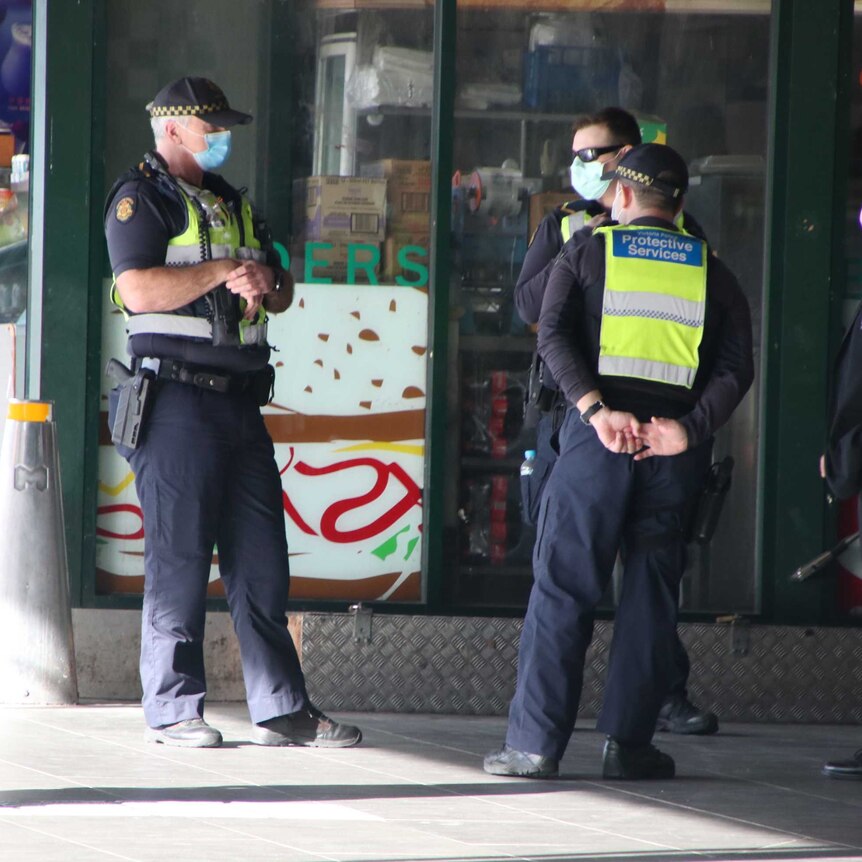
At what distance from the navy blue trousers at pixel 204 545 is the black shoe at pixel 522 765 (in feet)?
2.58

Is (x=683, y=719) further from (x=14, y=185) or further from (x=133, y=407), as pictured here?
(x=14, y=185)

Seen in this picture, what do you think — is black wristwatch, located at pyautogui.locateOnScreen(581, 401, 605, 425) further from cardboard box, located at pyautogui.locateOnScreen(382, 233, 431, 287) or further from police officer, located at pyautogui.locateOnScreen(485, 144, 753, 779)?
cardboard box, located at pyautogui.locateOnScreen(382, 233, 431, 287)

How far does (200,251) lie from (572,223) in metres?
1.30

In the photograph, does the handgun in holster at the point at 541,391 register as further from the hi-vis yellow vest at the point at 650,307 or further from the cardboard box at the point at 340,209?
the cardboard box at the point at 340,209

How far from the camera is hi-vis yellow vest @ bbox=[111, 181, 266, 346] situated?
233 inches

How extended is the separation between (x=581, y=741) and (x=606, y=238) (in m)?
1.95

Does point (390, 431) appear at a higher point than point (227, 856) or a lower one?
higher

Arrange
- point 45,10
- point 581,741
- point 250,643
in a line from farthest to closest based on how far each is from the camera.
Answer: point 45,10
point 581,741
point 250,643

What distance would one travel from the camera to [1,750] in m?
5.76

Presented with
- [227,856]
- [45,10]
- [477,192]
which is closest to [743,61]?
[477,192]

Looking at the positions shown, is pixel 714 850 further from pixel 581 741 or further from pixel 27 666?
pixel 27 666

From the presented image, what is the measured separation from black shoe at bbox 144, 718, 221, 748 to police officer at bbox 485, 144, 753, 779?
3.04 ft

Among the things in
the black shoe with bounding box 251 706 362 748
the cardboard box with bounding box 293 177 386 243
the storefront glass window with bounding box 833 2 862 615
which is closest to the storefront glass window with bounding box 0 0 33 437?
the cardboard box with bounding box 293 177 386 243

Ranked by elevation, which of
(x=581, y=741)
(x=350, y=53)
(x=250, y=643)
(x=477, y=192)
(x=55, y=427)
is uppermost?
(x=350, y=53)
